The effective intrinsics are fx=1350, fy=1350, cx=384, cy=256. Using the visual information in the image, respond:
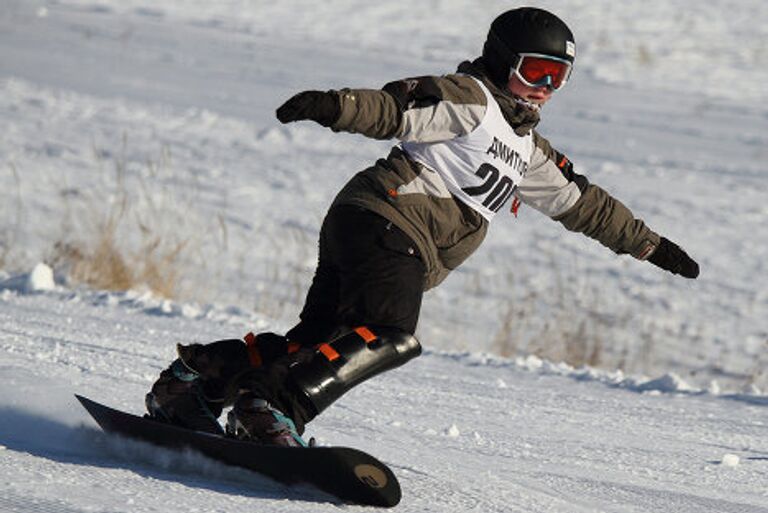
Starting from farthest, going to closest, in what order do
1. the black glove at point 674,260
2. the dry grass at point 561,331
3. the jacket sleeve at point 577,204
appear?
the dry grass at point 561,331 → the black glove at point 674,260 → the jacket sleeve at point 577,204

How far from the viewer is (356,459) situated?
302cm

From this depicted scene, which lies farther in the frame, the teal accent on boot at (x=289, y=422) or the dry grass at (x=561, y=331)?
the dry grass at (x=561, y=331)

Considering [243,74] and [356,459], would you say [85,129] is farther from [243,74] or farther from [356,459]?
[356,459]

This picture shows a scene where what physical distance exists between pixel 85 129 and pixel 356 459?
376 inches

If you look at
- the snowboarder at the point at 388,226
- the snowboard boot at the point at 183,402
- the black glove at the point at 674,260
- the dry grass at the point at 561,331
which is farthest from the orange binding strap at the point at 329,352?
the dry grass at the point at 561,331

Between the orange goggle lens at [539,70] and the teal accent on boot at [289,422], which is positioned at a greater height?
the orange goggle lens at [539,70]

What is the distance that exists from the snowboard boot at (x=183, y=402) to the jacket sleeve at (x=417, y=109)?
2.81 feet

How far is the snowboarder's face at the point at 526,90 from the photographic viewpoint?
12.0 ft

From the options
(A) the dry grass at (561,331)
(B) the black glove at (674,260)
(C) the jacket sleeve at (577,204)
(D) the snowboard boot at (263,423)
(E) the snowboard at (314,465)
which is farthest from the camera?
(A) the dry grass at (561,331)

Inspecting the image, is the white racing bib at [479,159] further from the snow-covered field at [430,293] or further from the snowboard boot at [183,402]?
the snowboard boot at [183,402]

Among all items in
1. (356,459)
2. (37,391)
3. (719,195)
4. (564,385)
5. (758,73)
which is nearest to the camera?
(356,459)

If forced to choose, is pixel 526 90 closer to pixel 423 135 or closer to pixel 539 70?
pixel 539 70

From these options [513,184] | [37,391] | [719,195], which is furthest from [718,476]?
[719,195]

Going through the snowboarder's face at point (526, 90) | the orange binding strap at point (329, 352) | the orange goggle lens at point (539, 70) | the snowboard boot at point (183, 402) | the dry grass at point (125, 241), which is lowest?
the dry grass at point (125, 241)
